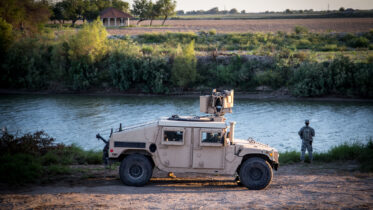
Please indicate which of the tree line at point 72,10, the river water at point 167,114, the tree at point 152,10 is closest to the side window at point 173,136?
the river water at point 167,114

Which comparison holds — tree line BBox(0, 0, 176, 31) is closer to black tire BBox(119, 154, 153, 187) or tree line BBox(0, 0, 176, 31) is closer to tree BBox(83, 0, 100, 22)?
tree BBox(83, 0, 100, 22)

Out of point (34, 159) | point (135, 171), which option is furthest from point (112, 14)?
point (135, 171)

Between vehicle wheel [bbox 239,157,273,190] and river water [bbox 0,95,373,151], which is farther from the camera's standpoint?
river water [bbox 0,95,373,151]

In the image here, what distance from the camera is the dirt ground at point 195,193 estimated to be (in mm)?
10188

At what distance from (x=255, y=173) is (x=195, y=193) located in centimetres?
194

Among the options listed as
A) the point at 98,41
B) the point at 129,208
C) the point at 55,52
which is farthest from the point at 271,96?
the point at 129,208

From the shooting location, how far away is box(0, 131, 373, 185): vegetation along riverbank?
12.3 m

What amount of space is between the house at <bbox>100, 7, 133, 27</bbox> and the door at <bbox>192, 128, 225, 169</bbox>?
6711cm

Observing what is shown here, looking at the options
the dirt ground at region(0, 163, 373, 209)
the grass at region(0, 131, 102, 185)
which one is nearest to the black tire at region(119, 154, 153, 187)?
the dirt ground at region(0, 163, 373, 209)

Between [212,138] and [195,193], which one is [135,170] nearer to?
[195,193]

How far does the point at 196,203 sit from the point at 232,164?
1.98m

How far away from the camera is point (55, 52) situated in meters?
43.4

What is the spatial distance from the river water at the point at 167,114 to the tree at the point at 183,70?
241 centimetres

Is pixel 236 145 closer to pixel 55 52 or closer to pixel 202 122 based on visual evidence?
pixel 202 122
